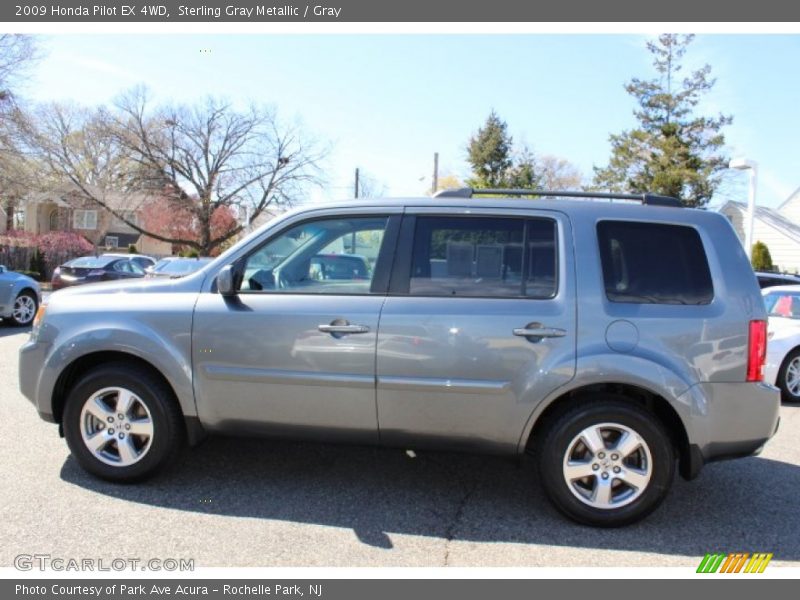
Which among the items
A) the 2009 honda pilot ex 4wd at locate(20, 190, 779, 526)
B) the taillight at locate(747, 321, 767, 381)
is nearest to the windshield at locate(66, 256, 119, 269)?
the 2009 honda pilot ex 4wd at locate(20, 190, 779, 526)

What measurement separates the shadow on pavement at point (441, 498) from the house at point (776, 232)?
27968mm

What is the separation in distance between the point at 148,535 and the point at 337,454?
1.67 metres

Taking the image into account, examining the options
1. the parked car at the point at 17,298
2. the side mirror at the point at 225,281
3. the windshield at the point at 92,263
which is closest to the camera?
the side mirror at the point at 225,281

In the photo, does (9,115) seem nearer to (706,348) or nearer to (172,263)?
(172,263)

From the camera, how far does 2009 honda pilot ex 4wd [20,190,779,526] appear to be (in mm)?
3551

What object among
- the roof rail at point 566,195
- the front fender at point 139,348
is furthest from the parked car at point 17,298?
the roof rail at point 566,195

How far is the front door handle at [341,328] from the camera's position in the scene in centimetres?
370

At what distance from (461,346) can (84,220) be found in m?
58.1

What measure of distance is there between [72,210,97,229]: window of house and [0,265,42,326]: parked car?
45.1 m

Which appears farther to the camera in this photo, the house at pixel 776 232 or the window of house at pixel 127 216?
the window of house at pixel 127 216

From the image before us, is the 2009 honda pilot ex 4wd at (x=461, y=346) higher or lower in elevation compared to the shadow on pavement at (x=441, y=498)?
higher

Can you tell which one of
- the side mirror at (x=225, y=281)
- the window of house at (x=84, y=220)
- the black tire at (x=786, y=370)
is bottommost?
the black tire at (x=786, y=370)

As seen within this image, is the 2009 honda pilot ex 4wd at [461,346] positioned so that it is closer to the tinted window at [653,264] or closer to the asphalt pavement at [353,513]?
the tinted window at [653,264]

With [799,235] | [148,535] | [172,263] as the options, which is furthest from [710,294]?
[799,235]
